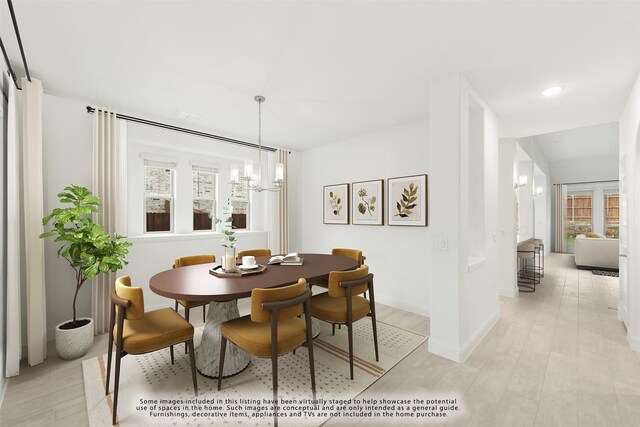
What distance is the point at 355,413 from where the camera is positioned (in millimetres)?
1864

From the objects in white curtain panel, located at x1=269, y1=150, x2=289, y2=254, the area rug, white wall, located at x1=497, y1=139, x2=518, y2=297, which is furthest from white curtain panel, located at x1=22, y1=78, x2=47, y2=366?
white wall, located at x1=497, y1=139, x2=518, y2=297

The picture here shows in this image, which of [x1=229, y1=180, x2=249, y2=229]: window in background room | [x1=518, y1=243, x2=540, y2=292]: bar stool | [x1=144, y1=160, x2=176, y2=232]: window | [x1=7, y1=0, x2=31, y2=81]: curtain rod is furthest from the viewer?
[x1=518, y1=243, x2=540, y2=292]: bar stool

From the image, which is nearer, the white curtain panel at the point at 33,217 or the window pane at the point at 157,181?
the white curtain panel at the point at 33,217

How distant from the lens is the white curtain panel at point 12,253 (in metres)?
2.19

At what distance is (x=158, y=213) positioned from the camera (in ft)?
12.8

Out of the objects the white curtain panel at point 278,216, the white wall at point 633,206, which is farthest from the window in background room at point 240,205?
the white wall at point 633,206

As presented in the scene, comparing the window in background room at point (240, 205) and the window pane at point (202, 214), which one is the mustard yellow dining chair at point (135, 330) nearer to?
the window pane at point (202, 214)

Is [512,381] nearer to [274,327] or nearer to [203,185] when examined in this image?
[274,327]

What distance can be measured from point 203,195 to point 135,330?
268 cm

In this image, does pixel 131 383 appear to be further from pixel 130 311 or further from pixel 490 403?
pixel 490 403

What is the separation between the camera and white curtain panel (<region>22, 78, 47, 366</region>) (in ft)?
8.00

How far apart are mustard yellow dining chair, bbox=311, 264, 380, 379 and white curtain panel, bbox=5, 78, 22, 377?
2438 mm

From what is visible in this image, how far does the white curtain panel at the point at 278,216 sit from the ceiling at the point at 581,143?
239 inches

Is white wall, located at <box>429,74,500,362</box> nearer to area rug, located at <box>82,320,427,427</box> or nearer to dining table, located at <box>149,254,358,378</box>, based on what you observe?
area rug, located at <box>82,320,427,427</box>
